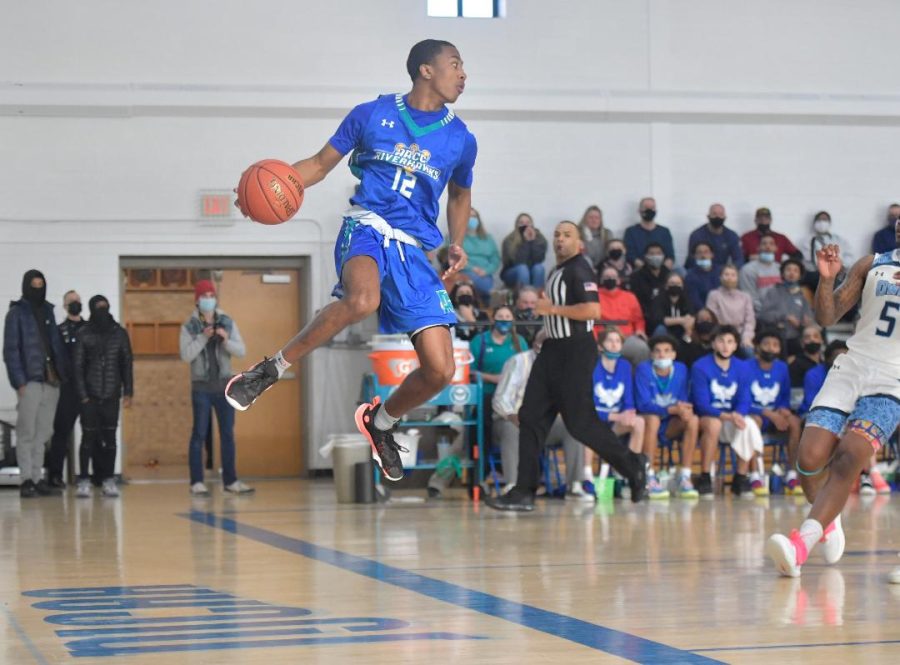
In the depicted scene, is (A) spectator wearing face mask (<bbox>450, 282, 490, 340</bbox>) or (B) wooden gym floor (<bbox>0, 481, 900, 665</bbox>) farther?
(A) spectator wearing face mask (<bbox>450, 282, 490, 340</bbox>)

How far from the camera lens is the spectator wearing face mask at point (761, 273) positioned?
49.1 ft

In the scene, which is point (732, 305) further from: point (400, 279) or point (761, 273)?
point (400, 279)

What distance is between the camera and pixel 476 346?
39.7ft

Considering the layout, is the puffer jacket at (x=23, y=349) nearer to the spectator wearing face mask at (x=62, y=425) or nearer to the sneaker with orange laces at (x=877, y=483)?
the spectator wearing face mask at (x=62, y=425)

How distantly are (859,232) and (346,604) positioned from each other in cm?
1281

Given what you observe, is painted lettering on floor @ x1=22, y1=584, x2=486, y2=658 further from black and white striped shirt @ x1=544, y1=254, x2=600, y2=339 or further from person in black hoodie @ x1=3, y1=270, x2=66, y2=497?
person in black hoodie @ x1=3, y1=270, x2=66, y2=497

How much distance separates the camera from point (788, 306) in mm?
14406

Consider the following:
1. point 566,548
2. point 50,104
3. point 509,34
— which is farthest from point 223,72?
point 566,548

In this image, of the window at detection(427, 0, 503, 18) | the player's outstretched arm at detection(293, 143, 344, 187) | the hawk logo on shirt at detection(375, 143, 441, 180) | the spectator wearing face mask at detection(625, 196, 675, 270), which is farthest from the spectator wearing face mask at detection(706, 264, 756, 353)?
the player's outstretched arm at detection(293, 143, 344, 187)

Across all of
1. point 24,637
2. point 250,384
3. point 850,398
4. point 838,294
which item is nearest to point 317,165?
point 250,384

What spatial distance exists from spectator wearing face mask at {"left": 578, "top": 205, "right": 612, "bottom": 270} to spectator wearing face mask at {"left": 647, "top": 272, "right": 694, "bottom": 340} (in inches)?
46.3

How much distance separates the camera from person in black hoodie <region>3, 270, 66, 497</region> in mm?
11922

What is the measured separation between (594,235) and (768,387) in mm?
3660

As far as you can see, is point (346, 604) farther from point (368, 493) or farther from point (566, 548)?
point (368, 493)
